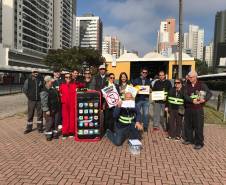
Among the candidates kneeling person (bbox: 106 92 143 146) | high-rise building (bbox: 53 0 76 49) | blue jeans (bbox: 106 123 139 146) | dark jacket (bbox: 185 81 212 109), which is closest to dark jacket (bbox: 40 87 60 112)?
kneeling person (bbox: 106 92 143 146)

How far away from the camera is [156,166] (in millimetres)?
6008

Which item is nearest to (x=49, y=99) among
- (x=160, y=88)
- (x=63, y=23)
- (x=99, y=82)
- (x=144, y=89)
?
(x=99, y=82)

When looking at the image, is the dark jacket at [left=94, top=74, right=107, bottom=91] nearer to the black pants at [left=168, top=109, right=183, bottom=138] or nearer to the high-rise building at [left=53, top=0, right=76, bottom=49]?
the black pants at [left=168, top=109, right=183, bottom=138]

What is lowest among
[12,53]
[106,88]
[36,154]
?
[36,154]

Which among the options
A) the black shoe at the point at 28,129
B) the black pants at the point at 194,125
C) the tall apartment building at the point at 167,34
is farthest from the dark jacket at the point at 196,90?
the tall apartment building at the point at 167,34

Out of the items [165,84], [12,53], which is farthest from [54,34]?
[165,84]

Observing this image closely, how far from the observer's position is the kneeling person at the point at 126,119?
24.6 ft

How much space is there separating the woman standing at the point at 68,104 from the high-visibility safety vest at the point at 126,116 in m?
1.52

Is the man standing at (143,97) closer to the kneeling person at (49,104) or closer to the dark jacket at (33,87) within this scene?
the kneeling person at (49,104)

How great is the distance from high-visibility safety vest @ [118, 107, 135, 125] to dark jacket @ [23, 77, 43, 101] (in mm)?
2807

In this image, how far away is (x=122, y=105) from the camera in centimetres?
748

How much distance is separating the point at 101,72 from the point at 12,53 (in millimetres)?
100284

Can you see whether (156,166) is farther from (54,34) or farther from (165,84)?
(54,34)

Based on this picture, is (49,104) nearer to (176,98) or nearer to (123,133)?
(123,133)
